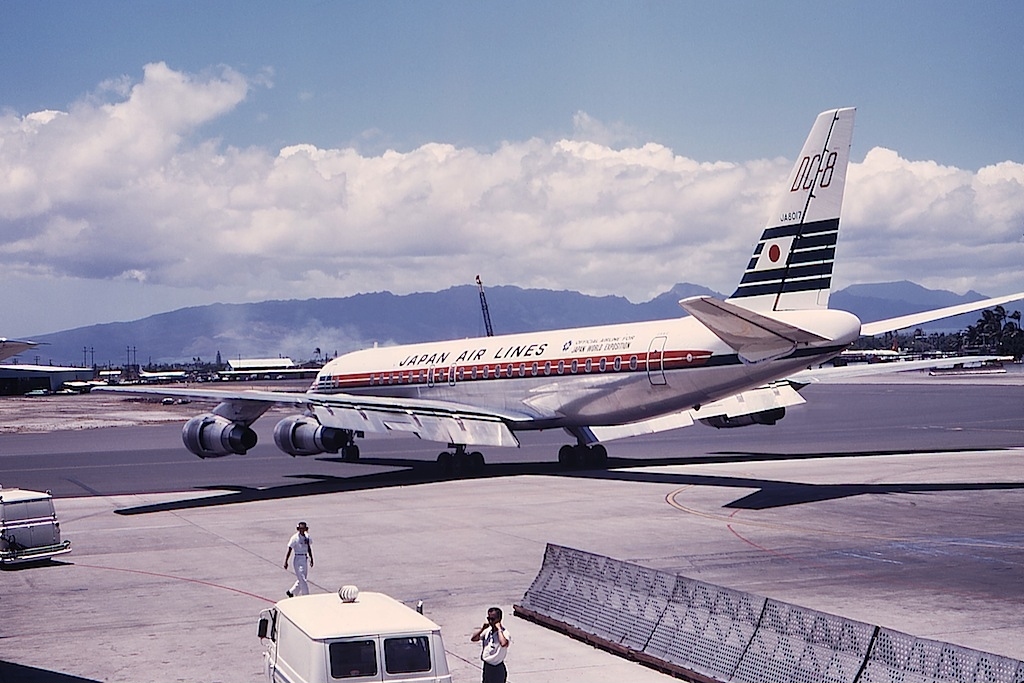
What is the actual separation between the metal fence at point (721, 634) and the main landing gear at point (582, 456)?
2495 centimetres

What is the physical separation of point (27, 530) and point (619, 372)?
20.2 metres

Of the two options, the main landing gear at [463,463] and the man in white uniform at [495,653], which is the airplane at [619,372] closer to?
the main landing gear at [463,463]

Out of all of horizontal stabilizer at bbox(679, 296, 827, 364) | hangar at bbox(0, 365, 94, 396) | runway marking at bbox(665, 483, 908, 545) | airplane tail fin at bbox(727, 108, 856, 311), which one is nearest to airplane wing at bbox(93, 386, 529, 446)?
runway marking at bbox(665, 483, 908, 545)

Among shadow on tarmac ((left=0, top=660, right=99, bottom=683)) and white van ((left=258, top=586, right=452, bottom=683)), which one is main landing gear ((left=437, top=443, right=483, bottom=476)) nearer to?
shadow on tarmac ((left=0, top=660, right=99, bottom=683))

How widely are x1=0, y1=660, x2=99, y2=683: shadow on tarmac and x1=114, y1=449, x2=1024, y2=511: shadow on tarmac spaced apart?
1799 cm

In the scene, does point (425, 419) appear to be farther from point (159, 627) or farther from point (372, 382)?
point (159, 627)

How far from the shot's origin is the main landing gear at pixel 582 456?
44.8m

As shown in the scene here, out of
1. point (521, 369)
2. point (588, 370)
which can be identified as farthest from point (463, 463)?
point (588, 370)

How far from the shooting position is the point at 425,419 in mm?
41125

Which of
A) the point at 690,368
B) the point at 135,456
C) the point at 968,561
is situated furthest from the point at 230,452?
the point at 968,561

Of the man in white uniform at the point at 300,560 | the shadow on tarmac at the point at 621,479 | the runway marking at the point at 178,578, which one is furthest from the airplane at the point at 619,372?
the runway marking at the point at 178,578

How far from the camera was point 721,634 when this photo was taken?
1549 cm

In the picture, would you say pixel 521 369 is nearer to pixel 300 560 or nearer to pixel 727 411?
pixel 727 411

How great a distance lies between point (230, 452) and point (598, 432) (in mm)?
14296
